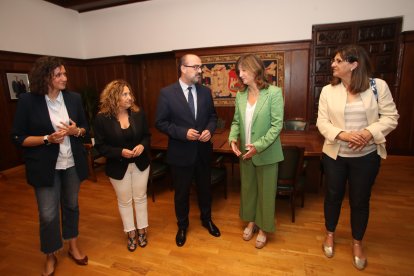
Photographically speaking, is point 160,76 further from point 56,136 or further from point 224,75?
point 56,136

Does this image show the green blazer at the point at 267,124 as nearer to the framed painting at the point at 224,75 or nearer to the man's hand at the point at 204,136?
the man's hand at the point at 204,136

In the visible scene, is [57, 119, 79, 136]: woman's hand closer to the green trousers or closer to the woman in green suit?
the woman in green suit

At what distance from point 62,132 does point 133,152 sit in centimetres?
52

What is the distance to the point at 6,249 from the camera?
2.40 metres

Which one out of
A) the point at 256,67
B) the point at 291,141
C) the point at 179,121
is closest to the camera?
the point at 256,67

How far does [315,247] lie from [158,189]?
224cm

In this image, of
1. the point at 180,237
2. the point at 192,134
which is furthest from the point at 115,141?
the point at 180,237

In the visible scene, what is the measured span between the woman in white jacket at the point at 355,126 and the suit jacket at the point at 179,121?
3.18ft

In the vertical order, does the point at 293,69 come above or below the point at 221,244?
above

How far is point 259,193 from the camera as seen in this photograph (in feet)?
7.16

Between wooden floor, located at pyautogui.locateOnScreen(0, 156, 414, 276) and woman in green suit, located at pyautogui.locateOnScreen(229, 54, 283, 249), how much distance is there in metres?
0.30

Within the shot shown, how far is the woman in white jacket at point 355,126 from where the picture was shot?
1.72 m

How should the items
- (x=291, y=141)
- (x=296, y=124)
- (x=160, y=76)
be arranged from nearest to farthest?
(x=291, y=141), (x=296, y=124), (x=160, y=76)

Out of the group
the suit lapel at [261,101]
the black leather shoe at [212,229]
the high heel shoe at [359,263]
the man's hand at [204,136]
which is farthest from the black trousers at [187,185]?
the high heel shoe at [359,263]
